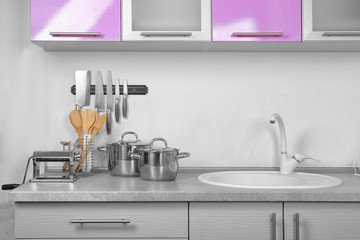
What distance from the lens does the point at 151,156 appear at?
1.76 metres

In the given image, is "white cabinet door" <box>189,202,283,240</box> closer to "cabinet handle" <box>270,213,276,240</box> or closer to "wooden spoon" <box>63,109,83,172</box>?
"cabinet handle" <box>270,213,276,240</box>

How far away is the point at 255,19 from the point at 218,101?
553 mm

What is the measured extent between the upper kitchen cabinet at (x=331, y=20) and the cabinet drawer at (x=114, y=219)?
1.10 m

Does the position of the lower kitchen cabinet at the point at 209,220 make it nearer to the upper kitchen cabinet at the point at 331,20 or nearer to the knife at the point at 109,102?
the knife at the point at 109,102

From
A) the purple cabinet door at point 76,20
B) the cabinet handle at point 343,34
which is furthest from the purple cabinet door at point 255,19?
the purple cabinet door at point 76,20

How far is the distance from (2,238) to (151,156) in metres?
1.09

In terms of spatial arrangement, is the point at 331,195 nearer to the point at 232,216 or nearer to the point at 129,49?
the point at 232,216

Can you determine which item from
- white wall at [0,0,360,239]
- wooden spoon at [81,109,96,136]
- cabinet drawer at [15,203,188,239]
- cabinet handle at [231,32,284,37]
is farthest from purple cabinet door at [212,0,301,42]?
cabinet drawer at [15,203,188,239]

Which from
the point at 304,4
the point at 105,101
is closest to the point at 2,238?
the point at 105,101

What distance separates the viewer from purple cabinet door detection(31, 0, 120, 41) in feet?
6.09

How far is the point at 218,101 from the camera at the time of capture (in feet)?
7.31

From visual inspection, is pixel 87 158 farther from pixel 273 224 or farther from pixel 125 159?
pixel 273 224

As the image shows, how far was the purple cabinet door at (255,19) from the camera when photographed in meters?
1.88

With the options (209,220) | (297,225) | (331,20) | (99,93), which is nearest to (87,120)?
(99,93)
